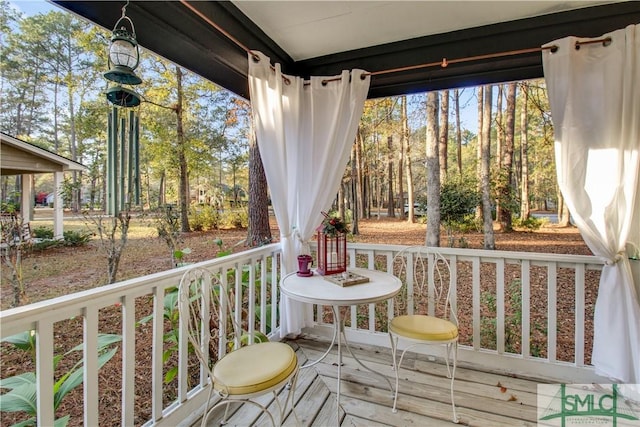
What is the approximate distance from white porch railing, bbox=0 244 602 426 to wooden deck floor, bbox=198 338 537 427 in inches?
10.0

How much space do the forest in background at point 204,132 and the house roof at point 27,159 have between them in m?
0.22

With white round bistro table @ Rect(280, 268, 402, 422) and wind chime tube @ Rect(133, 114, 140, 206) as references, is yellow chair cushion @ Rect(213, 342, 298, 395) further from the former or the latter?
wind chime tube @ Rect(133, 114, 140, 206)

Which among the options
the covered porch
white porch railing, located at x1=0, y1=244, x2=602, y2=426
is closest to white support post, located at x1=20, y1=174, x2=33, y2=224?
white porch railing, located at x1=0, y1=244, x2=602, y2=426

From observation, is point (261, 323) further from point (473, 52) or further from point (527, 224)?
point (527, 224)

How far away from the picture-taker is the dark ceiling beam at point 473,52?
1.94m

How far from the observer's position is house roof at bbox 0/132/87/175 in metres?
3.02

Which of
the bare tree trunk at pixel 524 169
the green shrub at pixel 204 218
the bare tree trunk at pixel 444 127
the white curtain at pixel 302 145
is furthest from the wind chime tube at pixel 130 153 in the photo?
the bare tree trunk at pixel 524 169

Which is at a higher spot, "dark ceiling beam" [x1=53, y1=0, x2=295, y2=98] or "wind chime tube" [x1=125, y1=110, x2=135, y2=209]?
"dark ceiling beam" [x1=53, y1=0, x2=295, y2=98]

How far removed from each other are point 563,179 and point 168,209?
4435 mm

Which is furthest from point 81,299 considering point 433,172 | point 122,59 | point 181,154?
point 433,172

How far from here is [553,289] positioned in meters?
1.98

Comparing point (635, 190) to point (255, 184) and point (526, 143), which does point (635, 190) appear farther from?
point (526, 143)

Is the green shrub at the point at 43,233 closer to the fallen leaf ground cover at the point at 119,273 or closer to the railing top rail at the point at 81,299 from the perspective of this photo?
the fallen leaf ground cover at the point at 119,273

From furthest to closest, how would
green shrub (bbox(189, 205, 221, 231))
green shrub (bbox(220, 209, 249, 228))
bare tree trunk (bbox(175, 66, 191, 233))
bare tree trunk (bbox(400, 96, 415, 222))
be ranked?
bare tree trunk (bbox(400, 96, 415, 222))
green shrub (bbox(220, 209, 249, 228))
green shrub (bbox(189, 205, 221, 231))
bare tree trunk (bbox(175, 66, 191, 233))
